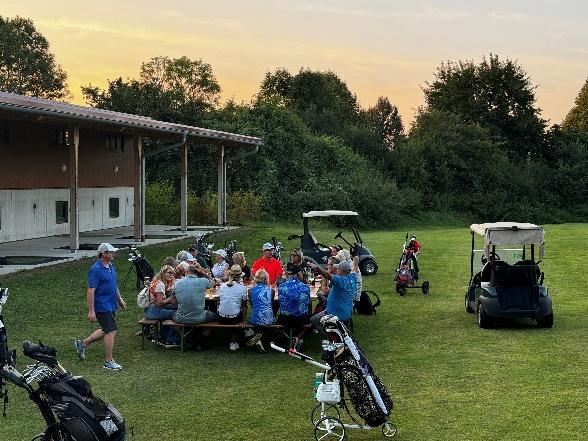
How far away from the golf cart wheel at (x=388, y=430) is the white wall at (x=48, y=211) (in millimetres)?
21317

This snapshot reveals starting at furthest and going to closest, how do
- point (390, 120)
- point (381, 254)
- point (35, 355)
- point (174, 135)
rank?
1. point (390, 120)
2. point (174, 135)
3. point (381, 254)
4. point (35, 355)

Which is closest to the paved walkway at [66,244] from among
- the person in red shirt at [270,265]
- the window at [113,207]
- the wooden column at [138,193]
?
the wooden column at [138,193]

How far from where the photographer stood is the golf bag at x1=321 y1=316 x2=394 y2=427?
8.14 m

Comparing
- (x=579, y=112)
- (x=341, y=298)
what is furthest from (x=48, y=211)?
(x=579, y=112)

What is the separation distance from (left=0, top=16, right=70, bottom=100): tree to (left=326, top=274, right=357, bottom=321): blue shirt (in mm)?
70949

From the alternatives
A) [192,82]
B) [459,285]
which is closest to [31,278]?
[459,285]

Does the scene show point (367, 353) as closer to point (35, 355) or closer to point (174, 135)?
point (35, 355)

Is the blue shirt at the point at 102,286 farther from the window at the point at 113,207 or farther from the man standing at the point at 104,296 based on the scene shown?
the window at the point at 113,207

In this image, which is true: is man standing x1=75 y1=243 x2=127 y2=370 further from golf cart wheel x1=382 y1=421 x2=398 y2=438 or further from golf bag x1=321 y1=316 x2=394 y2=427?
golf cart wheel x1=382 y1=421 x2=398 y2=438

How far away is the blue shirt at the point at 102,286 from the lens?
10.8 m

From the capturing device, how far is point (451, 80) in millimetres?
63312

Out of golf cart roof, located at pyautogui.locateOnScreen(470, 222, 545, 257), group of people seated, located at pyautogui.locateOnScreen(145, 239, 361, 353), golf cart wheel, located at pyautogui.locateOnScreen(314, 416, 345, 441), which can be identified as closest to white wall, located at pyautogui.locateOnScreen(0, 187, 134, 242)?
group of people seated, located at pyautogui.locateOnScreen(145, 239, 361, 353)

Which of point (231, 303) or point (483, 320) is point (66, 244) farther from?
point (483, 320)

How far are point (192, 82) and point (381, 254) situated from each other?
65.4m
